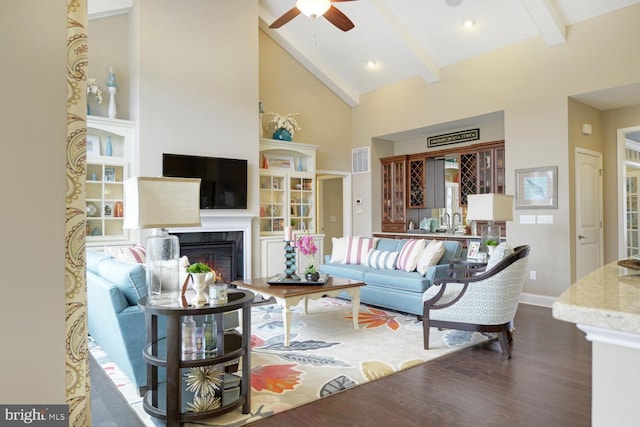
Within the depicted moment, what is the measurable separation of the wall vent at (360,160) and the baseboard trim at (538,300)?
379cm

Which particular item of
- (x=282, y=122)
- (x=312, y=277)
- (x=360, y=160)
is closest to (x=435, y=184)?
(x=360, y=160)

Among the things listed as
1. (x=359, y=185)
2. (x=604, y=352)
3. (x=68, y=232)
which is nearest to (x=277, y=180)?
(x=359, y=185)

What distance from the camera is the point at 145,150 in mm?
5422

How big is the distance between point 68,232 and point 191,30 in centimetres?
537

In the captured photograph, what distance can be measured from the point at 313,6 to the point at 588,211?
4571 millimetres

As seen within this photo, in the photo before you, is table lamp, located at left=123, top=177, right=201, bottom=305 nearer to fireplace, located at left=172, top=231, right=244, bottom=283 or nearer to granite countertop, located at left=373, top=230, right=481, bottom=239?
fireplace, located at left=172, top=231, right=244, bottom=283

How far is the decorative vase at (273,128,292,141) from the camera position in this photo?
709 cm

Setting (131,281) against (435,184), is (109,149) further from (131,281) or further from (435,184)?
(435,184)

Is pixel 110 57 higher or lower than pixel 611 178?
higher

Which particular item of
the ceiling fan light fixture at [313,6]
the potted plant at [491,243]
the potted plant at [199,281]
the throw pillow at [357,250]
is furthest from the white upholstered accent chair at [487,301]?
the ceiling fan light fixture at [313,6]

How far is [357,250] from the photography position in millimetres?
5633

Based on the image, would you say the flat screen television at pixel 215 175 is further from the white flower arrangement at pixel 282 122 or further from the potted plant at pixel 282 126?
the white flower arrangement at pixel 282 122

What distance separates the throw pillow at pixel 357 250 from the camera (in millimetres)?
5562

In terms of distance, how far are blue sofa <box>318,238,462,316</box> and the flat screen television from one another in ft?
6.62
